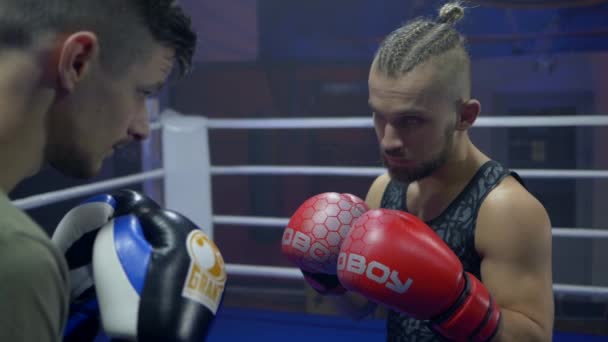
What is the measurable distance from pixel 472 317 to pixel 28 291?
0.73 m

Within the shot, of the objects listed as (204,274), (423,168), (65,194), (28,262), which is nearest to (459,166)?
(423,168)

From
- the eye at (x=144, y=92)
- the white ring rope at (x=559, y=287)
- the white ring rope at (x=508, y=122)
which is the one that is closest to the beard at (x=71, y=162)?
the eye at (x=144, y=92)

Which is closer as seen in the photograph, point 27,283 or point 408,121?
point 27,283

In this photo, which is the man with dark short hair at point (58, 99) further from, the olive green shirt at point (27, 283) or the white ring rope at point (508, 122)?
the white ring rope at point (508, 122)

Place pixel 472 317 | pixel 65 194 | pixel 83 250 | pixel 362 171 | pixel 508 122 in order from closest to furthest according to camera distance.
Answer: pixel 83 250, pixel 472 317, pixel 65 194, pixel 508 122, pixel 362 171

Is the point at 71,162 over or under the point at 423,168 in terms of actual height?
over

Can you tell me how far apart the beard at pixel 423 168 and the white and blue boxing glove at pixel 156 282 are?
0.52 meters

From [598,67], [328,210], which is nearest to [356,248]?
[328,210]

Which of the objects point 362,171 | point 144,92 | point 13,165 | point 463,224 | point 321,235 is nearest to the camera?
point 13,165

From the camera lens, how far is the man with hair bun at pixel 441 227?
1.02 meters

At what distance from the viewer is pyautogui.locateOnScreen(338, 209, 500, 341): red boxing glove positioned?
101cm

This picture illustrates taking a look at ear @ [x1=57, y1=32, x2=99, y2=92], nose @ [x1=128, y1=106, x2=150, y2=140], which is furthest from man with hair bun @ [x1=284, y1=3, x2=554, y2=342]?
ear @ [x1=57, y1=32, x2=99, y2=92]

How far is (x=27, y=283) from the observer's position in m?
0.50

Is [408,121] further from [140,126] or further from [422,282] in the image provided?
[140,126]
